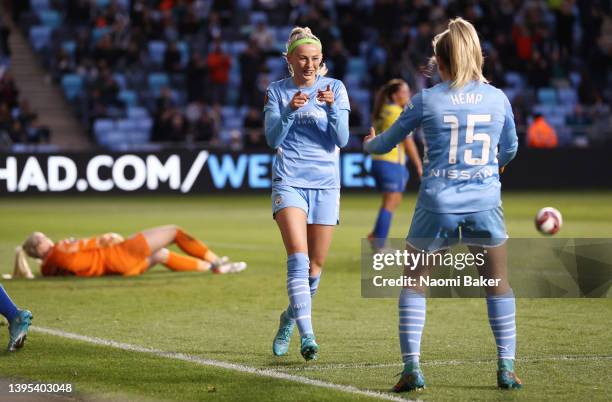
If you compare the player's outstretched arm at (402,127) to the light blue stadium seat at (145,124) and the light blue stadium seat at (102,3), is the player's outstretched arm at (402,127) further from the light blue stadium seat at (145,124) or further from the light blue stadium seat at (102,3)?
the light blue stadium seat at (102,3)

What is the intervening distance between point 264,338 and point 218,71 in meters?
20.6

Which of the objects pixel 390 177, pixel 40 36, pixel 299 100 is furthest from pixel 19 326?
pixel 40 36

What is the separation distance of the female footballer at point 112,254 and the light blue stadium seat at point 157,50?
17094 millimetres

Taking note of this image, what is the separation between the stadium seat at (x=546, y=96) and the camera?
103 feet

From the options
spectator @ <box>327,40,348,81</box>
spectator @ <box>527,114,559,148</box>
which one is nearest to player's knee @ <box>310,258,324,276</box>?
spectator @ <box>527,114,559,148</box>

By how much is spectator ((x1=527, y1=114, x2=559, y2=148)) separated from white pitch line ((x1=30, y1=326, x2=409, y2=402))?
762 inches

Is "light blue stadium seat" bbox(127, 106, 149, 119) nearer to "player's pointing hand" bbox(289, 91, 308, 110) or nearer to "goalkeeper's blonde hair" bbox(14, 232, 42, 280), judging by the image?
"goalkeeper's blonde hair" bbox(14, 232, 42, 280)

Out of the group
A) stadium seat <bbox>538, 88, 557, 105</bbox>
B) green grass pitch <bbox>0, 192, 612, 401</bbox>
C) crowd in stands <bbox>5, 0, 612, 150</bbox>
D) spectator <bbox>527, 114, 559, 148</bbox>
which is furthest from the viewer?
stadium seat <bbox>538, 88, 557, 105</bbox>

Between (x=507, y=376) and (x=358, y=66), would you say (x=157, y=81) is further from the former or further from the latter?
(x=507, y=376)

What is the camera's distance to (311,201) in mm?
8352

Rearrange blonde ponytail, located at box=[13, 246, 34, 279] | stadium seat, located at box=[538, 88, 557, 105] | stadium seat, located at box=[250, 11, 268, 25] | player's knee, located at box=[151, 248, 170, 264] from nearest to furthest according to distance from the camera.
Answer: blonde ponytail, located at box=[13, 246, 34, 279] → player's knee, located at box=[151, 248, 170, 264] → stadium seat, located at box=[538, 88, 557, 105] → stadium seat, located at box=[250, 11, 268, 25]

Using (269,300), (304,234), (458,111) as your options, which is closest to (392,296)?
(269,300)

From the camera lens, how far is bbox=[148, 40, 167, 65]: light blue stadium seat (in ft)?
99.8

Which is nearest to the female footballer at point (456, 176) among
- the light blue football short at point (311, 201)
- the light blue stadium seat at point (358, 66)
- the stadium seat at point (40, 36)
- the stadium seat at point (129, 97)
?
the light blue football short at point (311, 201)
